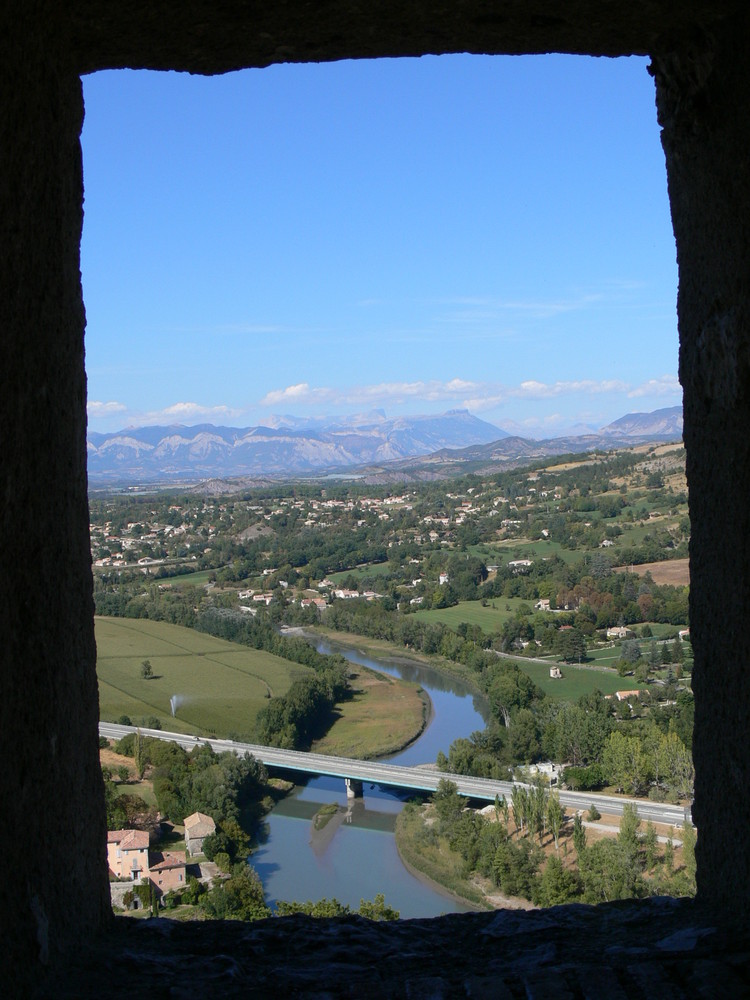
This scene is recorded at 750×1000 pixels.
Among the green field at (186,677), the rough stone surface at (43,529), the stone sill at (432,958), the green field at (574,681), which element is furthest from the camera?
the green field at (574,681)

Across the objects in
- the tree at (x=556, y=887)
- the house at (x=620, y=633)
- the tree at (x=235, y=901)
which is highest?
the tree at (x=235, y=901)

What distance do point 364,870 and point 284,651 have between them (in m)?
14.3

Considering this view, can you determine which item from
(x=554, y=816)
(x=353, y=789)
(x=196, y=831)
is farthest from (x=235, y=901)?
(x=353, y=789)

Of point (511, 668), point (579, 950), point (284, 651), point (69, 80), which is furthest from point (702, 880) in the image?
point (284, 651)

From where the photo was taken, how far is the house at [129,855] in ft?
30.2

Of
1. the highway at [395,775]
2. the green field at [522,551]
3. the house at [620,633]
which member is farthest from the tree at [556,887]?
the green field at [522,551]

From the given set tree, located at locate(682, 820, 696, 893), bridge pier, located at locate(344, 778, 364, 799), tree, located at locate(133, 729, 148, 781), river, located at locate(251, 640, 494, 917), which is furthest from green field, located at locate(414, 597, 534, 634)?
tree, located at locate(682, 820, 696, 893)

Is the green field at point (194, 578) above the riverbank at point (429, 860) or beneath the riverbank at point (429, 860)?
above

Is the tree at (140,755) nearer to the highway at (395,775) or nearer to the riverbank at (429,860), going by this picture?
the highway at (395,775)

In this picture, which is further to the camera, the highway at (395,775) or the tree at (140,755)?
the tree at (140,755)

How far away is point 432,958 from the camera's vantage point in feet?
4.75

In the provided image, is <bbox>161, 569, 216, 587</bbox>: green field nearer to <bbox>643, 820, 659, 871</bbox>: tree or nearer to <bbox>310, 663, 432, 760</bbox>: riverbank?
<bbox>310, 663, 432, 760</bbox>: riverbank

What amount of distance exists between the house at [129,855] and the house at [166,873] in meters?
0.14

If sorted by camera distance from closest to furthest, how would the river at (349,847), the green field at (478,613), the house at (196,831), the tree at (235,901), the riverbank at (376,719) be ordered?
1. the tree at (235,901)
2. the river at (349,847)
3. the house at (196,831)
4. the riverbank at (376,719)
5. the green field at (478,613)
